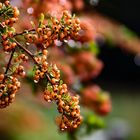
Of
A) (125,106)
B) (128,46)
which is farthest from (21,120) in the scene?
(125,106)

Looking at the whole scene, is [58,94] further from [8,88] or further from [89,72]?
[89,72]

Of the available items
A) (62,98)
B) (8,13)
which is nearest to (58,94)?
(62,98)

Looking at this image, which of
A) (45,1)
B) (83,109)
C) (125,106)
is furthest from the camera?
(125,106)

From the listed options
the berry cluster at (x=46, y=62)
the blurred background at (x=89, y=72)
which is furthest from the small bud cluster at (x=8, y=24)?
the blurred background at (x=89, y=72)

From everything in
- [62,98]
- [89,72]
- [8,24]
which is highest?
[89,72]

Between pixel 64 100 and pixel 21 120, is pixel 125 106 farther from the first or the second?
pixel 64 100

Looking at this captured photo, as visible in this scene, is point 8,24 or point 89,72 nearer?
point 8,24
